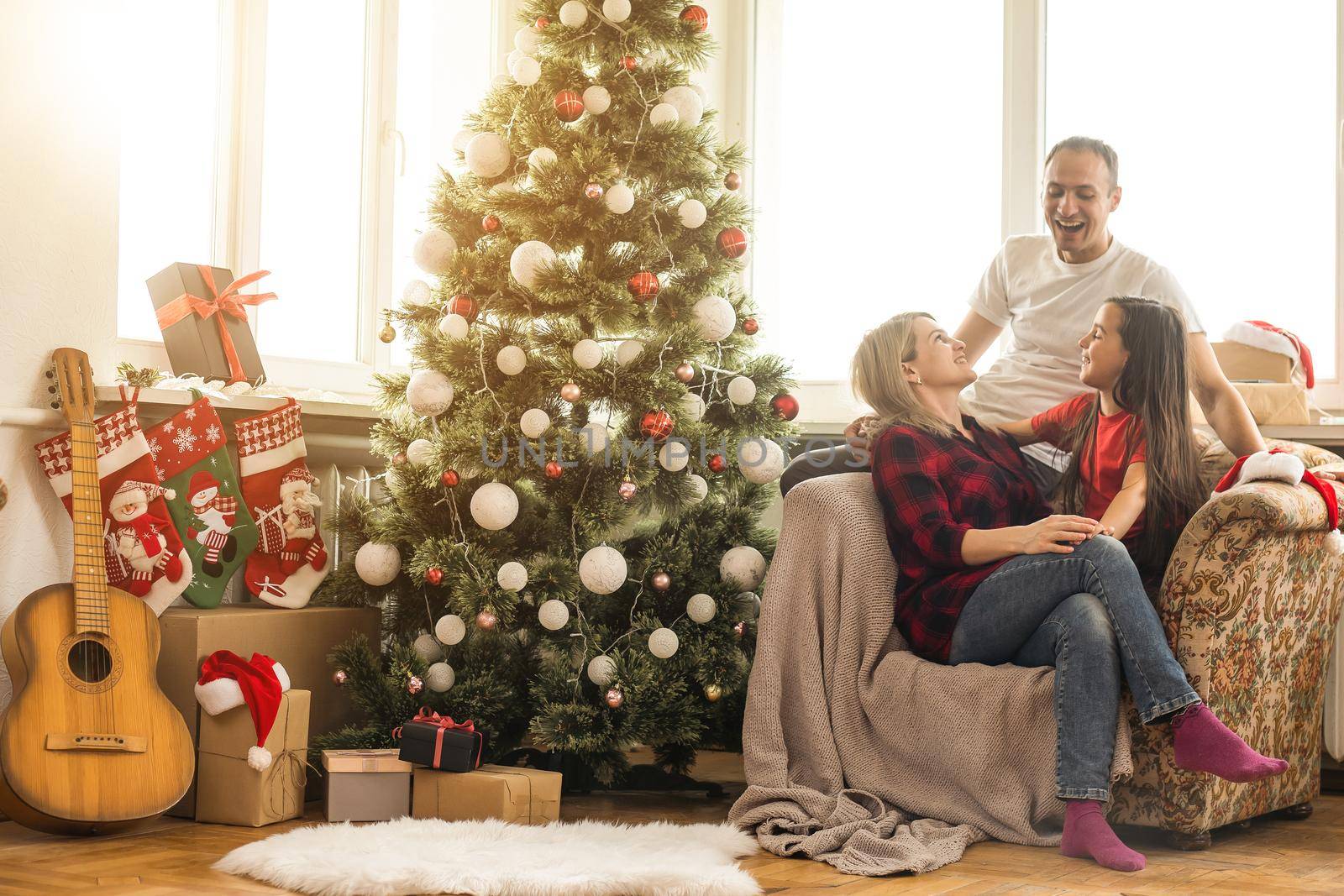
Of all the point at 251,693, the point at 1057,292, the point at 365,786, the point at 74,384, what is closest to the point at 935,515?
the point at 1057,292

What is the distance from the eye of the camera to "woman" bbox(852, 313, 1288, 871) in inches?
81.8

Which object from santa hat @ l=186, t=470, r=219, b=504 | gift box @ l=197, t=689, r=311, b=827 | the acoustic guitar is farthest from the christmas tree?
the acoustic guitar

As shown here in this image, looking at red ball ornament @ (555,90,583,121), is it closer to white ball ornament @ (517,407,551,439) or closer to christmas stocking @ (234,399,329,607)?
white ball ornament @ (517,407,551,439)

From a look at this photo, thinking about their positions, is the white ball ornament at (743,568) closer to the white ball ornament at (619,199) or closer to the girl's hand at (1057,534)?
the girl's hand at (1057,534)

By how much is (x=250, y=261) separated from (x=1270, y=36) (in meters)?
2.68

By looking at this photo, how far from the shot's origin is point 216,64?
125 inches

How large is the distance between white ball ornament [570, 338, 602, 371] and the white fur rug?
2.84ft

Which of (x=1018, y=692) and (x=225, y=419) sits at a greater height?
(x=225, y=419)

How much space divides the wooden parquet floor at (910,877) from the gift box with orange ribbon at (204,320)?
961 millimetres

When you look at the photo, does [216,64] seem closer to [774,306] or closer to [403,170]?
[403,170]

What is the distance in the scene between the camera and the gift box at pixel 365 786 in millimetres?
2361

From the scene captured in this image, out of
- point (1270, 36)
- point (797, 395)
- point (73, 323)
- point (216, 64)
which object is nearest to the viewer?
point (73, 323)

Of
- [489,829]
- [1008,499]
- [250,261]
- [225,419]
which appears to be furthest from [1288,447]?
[250,261]

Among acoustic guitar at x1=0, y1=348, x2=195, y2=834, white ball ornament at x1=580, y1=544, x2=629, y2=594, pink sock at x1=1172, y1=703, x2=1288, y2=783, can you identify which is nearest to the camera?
pink sock at x1=1172, y1=703, x2=1288, y2=783
